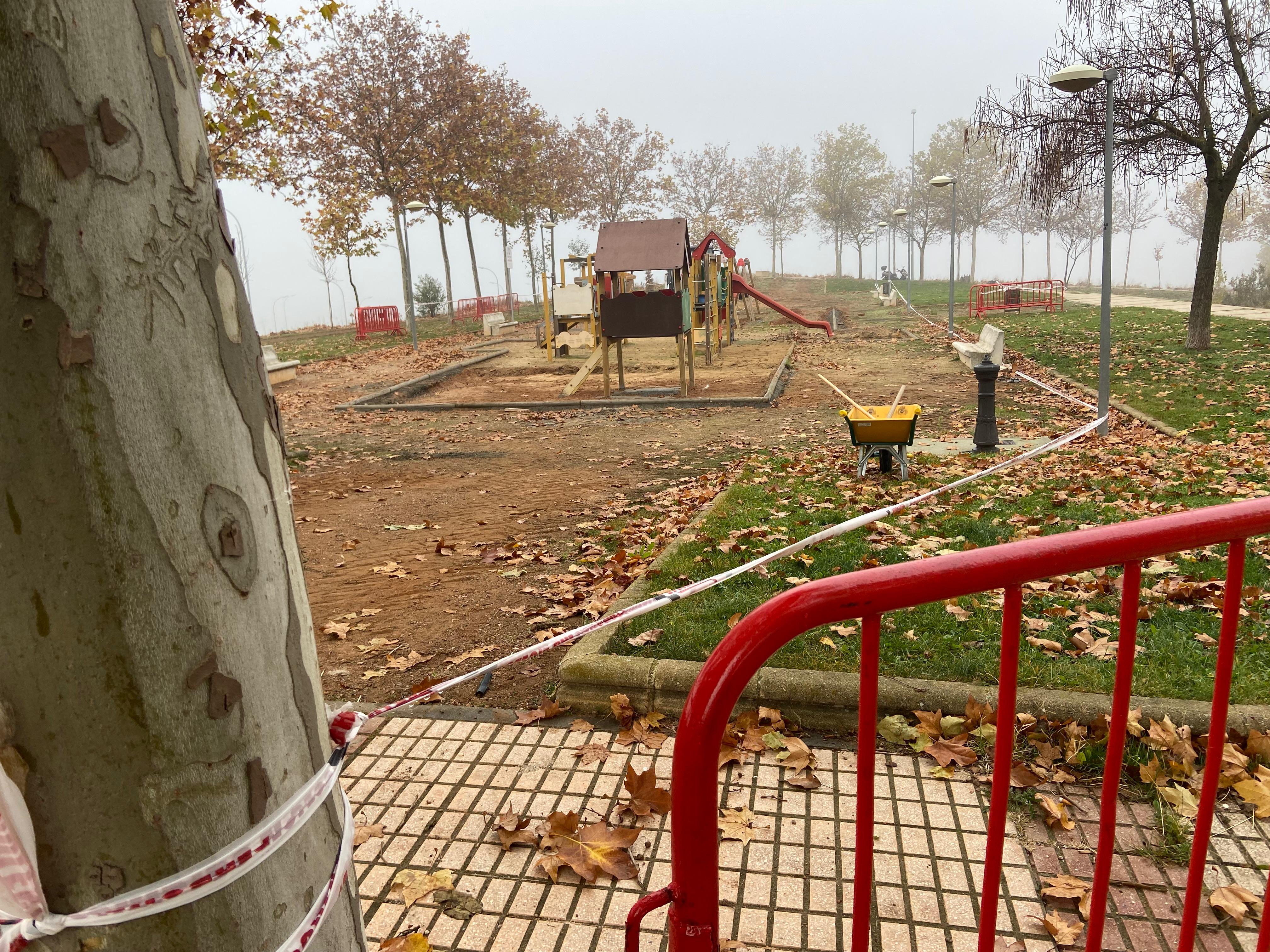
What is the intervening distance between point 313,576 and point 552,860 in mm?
3676

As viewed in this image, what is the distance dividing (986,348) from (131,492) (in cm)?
1408

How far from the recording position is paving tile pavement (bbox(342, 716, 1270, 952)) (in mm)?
2486

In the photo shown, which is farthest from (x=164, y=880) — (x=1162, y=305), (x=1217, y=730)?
(x=1162, y=305)

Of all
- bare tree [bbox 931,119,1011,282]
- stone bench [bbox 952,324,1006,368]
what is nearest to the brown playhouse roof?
stone bench [bbox 952,324,1006,368]

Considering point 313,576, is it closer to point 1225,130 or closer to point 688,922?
point 688,922

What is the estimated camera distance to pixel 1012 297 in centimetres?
3059

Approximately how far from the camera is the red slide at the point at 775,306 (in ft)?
74.6

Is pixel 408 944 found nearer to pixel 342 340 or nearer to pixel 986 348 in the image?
pixel 986 348

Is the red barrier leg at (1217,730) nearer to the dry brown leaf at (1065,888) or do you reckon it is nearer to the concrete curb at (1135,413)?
the dry brown leaf at (1065,888)

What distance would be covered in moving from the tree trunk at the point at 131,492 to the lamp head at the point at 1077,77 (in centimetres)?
1115

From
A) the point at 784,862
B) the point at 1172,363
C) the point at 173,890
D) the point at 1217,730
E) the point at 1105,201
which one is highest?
the point at 1105,201

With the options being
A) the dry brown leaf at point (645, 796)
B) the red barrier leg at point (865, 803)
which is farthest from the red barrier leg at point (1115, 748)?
the dry brown leaf at point (645, 796)

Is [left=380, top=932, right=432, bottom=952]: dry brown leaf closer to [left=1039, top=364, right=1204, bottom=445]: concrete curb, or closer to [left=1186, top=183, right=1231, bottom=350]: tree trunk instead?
[left=1039, top=364, right=1204, bottom=445]: concrete curb

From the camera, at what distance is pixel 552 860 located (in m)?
2.81
